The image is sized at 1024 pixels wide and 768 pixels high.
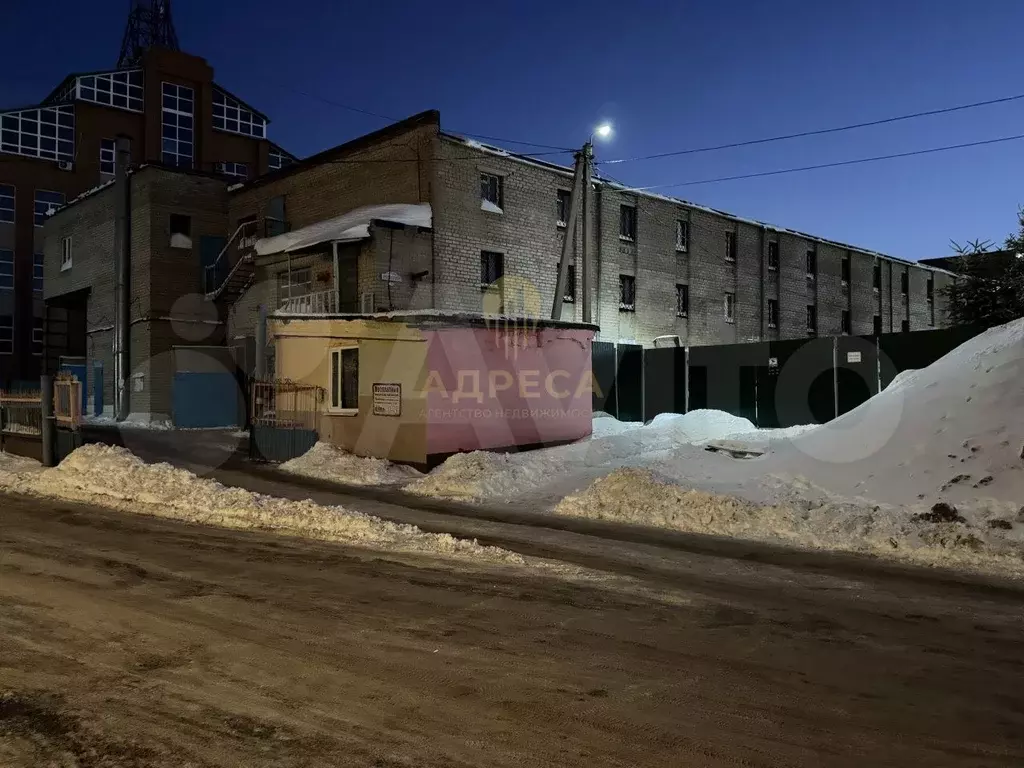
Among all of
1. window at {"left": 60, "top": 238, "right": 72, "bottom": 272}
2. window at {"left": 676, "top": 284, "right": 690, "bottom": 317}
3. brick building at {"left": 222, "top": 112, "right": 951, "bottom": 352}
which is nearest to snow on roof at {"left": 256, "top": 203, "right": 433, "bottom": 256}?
brick building at {"left": 222, "top": 112, "right": 951, "bottom": 352}

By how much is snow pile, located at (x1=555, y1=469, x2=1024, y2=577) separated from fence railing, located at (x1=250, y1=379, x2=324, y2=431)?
860cm

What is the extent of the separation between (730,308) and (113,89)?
35451 mm

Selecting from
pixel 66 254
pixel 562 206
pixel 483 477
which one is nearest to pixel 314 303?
pixel 562 206

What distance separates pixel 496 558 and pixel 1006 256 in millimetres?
19933

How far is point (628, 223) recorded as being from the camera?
30000 millimetres

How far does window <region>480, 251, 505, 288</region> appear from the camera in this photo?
1005 inches

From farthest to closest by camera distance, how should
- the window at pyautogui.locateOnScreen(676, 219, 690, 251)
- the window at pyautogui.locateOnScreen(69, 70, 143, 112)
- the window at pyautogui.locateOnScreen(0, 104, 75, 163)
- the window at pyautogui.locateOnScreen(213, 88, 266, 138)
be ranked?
the window at pyautogui.locateOnScreen(213, 88, 266, 138) < the window at pyautogui.locateOnScreen(69, 70, 143, 112) < the window at pyautogui.locateOnScreen(0, 104, 75, 163) < the window at pyautogui.locateOnScreen(676, 219, 690, 251)

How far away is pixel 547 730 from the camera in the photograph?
156 inches

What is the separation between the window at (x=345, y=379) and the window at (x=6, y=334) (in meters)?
34.1

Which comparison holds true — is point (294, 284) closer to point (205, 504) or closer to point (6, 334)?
point (205, 504)

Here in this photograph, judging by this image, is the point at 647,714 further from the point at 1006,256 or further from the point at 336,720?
the point at 1006,256

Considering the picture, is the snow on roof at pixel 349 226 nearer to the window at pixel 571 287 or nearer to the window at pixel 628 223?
the window at pixel 571 287

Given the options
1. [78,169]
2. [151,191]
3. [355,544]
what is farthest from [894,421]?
[78,169]

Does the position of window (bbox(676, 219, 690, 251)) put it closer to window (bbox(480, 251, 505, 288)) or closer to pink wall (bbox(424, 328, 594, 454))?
window (bbox(480, 251, 505, 288))
